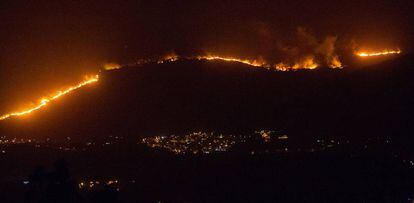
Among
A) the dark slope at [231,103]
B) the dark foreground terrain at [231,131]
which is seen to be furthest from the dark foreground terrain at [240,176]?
the dark slope at [231,103]

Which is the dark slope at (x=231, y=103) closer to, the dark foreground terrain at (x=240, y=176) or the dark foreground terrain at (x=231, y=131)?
the dark foreground terrain at (x=231, y=131)

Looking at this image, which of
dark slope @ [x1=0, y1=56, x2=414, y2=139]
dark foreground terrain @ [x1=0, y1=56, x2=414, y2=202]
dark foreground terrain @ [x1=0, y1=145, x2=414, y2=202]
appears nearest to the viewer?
dark foreground terrain @ [x1=0, y1=145, x2=414, y2=202]

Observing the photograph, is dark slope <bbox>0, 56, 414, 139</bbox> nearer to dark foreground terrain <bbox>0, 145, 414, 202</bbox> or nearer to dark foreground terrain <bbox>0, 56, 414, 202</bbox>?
dark foreground terrain <bbox>0, 56, 414, 202</bbox>

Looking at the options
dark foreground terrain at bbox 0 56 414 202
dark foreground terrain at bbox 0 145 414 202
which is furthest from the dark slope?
dark foreground terrain at bbox 0 145 414 202

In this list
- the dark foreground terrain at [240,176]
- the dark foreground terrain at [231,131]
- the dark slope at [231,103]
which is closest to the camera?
the dark foreground terrain at [240,176]

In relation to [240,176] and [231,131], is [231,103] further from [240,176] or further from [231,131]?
[240,176]

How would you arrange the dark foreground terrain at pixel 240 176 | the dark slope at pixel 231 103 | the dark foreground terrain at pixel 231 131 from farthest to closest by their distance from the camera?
the dark slope at pixel 231 103 < the dark foreground terrain at pixel 231 131 < the dark foreground terrain at pixel 240 176

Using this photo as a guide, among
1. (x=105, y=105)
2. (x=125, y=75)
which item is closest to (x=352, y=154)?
(x=105, y=105)

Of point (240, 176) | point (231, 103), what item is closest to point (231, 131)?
point (231, 103)
